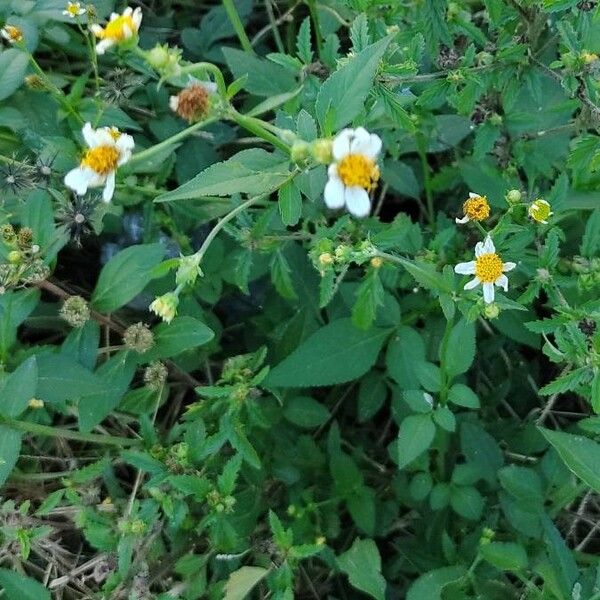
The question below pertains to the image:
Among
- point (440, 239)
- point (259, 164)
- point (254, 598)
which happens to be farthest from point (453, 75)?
point (254, 598)

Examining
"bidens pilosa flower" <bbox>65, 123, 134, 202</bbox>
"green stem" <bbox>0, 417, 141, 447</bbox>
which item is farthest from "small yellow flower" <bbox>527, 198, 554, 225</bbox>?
"green stem" <bbox>0, 417, 141, 447</bbox>

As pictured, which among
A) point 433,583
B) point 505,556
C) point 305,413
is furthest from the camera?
point 305,413

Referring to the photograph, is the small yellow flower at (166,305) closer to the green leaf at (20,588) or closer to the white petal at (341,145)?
the white petal at (341,145)

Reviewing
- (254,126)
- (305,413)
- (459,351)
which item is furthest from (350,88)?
(305,413)

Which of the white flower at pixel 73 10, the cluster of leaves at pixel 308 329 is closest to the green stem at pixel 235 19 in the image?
the cluster of leaves at pixel 308 329

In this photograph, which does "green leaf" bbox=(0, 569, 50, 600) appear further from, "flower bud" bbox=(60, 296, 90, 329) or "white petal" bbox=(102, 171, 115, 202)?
"white petal" bbox=(102, 171, 115, 202)

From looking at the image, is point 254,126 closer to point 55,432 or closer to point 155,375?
point 155,375
